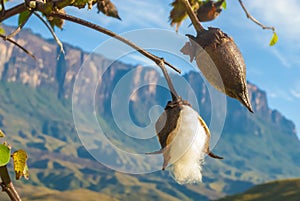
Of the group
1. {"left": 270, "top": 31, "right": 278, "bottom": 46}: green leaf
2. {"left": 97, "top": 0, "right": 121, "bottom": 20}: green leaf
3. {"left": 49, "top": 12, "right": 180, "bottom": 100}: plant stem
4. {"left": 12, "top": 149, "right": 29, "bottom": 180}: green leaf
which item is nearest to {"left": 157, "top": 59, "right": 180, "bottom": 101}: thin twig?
{"left": 49, "top": 12, "right": 180, "bottom": 100}: plant stem

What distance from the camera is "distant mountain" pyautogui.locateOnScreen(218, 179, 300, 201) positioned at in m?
80.8

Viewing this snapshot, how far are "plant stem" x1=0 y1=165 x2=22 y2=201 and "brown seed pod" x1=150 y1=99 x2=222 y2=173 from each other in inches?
20.5

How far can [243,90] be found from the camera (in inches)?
56.6

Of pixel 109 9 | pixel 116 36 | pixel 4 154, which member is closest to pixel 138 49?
pixel 116 36

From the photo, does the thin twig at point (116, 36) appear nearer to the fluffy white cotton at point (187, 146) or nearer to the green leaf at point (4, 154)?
the fluffy white cotton at point (187, 146)

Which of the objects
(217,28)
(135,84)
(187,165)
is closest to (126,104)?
(135,84)

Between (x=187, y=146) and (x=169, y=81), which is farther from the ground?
(x=169, y=81)

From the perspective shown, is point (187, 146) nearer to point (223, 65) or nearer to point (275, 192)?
point (223, 65)

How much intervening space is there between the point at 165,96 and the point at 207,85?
0.65ft

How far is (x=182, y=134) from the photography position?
4.63 feet

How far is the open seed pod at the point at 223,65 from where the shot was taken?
1.43m

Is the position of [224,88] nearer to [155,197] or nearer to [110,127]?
[110,127]

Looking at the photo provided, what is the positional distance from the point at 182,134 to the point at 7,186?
66cm

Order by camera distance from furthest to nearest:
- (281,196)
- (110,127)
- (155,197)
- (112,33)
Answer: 1. (155,197)
2. (281,196)
3. (110,127)
4. (112,33)
